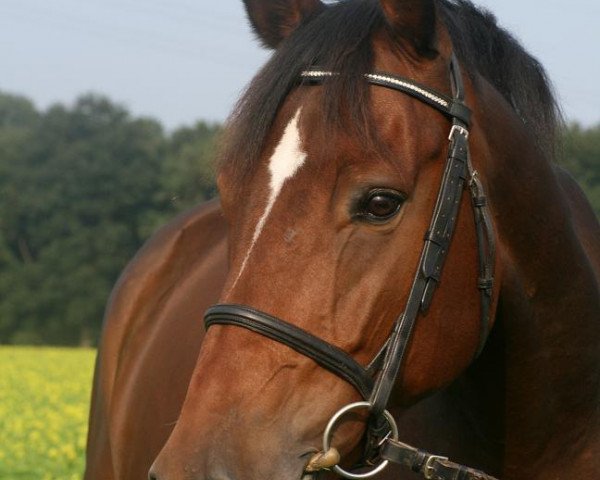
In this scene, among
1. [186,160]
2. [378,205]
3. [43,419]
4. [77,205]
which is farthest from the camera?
[77,205]

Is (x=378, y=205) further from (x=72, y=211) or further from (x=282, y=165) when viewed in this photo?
(x=72, y=211)

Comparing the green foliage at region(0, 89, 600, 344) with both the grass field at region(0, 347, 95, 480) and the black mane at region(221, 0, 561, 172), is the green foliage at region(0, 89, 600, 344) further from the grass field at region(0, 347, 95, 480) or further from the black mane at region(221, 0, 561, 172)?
the black mane at region(221, 0, 561, 172)

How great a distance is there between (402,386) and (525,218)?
76 centimetres

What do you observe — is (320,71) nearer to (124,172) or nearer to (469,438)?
(469,438)

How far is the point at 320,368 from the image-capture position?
8.59 feet

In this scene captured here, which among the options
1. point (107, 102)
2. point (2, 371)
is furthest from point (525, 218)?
point (107, 102)

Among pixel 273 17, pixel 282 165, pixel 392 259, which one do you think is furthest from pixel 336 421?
pixel 273 17

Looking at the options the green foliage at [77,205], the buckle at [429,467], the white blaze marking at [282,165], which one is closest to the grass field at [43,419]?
the buckle at [429,467]

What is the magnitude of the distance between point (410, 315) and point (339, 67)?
2.46ft

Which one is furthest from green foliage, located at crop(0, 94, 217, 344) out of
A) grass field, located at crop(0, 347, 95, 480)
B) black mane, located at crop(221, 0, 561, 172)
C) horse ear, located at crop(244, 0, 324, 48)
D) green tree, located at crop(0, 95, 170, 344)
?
black mane, located at crop(221, 0, 561, 172)

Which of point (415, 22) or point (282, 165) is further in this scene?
point (415, 22)

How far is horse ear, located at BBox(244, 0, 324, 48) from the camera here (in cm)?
347

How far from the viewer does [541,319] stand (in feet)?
10.8

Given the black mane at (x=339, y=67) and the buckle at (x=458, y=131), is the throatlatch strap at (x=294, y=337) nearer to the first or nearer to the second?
the black mane at (x=339, y=67)
